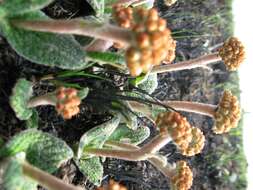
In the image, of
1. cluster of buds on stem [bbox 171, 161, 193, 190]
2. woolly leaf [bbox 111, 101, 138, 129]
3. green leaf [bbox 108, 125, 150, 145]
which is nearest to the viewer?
cluster of buds on stem [bbox 171, 161, 193, 190]

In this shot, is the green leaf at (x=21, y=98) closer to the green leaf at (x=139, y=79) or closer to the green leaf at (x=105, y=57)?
the green leaf at (x=105, y=57)

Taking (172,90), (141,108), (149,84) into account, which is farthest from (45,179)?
(172,90)

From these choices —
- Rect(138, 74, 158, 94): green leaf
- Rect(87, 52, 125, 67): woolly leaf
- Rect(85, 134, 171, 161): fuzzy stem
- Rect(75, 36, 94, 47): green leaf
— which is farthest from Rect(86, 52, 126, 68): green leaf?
Rect(138, 74, 158, 94): green leaf

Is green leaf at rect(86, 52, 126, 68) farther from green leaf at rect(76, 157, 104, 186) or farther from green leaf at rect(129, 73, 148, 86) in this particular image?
green leaf at rect(76, 157, 104, 186)

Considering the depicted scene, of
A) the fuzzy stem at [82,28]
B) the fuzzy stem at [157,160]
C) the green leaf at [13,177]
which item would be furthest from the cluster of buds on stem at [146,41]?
the fuzzy stem at [157,160]

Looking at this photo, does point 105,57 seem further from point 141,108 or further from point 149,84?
point 149,84

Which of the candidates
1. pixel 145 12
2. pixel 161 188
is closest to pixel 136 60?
pixel 145 12

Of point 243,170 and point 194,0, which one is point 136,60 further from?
point 243,170
